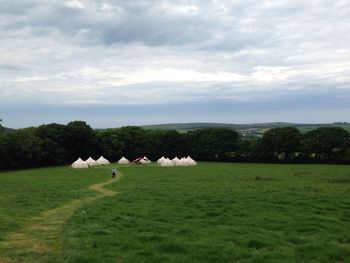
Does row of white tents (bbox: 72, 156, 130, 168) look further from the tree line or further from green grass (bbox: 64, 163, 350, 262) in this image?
green grass (bbox: 64, 163, 350, 262)

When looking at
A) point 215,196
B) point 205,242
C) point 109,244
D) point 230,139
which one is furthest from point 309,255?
point 230,139

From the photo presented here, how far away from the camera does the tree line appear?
82.6 m

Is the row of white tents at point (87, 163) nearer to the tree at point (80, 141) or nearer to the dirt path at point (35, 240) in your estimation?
the tree at point (80, 141)

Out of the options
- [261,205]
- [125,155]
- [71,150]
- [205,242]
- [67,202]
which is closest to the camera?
[205,242]

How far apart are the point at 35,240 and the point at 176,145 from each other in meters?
85.6

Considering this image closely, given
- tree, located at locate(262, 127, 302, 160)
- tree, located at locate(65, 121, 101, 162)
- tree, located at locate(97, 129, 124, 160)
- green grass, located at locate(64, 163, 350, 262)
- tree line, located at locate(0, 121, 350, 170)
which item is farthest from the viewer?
tree, located at locate(262, 127, 302, 160)

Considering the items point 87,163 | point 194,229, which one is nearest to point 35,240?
point 194,229

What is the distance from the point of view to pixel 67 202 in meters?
23.4

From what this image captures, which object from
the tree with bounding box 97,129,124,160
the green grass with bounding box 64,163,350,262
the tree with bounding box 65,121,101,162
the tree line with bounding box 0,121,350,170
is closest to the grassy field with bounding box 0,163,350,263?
the green grass with bounding box 64,163,350,262

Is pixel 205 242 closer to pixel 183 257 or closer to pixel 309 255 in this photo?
pixel 183 257

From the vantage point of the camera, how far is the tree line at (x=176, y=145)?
82625 mm

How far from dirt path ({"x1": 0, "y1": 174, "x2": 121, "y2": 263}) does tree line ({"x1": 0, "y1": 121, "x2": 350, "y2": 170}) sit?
6194 cm

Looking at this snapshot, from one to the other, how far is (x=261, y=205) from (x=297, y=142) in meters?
76.1

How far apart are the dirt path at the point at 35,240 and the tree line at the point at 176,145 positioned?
6194cm
